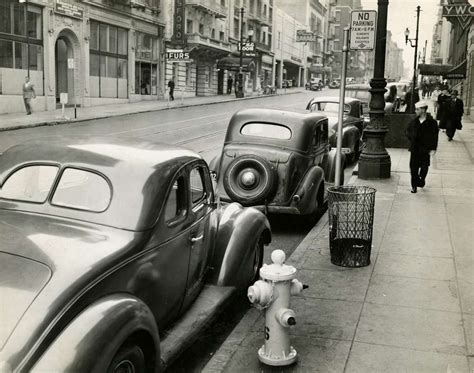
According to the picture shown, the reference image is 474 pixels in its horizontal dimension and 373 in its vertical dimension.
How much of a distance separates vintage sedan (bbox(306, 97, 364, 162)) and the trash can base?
8.50 meters

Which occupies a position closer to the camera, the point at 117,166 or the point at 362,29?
the point at 117,166

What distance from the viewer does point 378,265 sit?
6.60 m

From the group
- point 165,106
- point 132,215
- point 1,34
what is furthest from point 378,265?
point 165,106

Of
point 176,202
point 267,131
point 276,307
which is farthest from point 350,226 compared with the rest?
point 267,131

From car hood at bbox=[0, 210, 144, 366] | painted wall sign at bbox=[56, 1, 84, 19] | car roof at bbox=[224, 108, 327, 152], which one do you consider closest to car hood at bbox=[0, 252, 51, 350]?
car hood at bbox=[0, 210, 144, 366]

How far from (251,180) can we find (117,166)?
14.6 ft

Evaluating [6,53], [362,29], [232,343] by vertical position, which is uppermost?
[6,53]

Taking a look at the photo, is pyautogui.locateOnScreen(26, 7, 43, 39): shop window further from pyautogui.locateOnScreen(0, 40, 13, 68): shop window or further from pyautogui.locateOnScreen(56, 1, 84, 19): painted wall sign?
pyautogui.locateOnScreen(0, 40, 13, 68): shop window

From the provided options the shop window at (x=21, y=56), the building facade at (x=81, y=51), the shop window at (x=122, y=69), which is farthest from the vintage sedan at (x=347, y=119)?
the shop window at (x=122, y=69)

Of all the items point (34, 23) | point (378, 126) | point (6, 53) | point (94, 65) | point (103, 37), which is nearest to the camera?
point (378, 126)

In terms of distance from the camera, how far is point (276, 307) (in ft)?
13.8

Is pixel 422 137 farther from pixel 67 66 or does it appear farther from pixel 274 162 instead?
pixel 67 66

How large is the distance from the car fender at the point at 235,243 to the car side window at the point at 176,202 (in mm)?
874

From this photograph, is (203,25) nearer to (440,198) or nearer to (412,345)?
(440,198)
